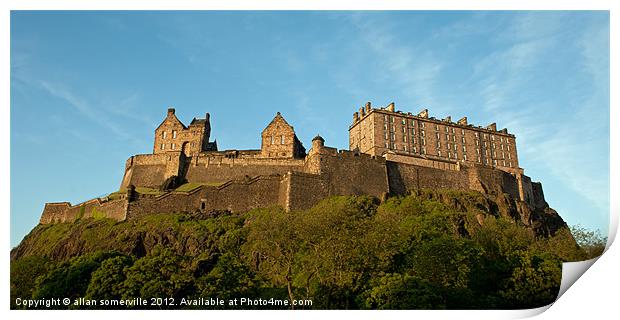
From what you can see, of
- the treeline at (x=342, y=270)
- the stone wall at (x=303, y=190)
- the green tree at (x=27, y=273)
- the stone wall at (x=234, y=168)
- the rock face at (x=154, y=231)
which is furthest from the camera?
the stone wall at (x=234, y=168)

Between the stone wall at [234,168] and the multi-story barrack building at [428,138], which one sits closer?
the stone wall at [234,168]

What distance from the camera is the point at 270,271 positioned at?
3038cm

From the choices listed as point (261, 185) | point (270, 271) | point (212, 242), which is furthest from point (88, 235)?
point (270, 271)

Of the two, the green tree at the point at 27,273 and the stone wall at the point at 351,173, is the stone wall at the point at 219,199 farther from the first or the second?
the green tree at the point at 27,273

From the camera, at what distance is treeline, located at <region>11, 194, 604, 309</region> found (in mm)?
26844

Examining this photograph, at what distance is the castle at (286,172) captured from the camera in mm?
43719

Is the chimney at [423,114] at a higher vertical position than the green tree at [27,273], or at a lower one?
higher

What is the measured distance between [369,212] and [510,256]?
11.4m

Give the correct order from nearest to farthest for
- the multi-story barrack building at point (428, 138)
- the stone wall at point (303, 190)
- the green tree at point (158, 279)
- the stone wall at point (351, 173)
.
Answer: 1. the green tree at point (158, 279)
2. the stone wall at point (303, 190)
3. the stone wall at point (351, 173)
4. the multi-story barrack building at point (428, 138)

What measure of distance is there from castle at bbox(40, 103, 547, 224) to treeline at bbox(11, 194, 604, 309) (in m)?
7.79

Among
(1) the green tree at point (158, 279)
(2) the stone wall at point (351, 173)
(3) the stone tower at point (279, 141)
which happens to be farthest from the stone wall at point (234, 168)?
(1) the green tree at point (158, 279)

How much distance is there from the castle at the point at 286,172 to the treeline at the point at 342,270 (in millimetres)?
7789

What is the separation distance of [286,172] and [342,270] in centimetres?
2059

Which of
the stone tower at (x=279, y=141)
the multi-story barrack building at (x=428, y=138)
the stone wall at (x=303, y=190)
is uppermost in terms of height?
the multi-story barrack building at (x=428, y=138)
